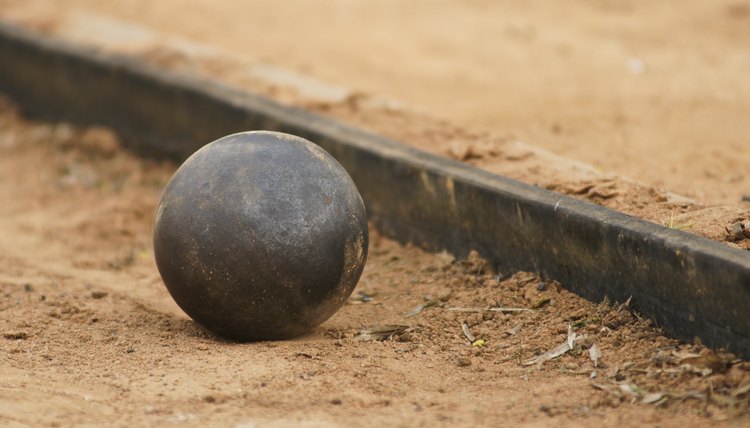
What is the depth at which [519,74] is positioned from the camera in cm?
953

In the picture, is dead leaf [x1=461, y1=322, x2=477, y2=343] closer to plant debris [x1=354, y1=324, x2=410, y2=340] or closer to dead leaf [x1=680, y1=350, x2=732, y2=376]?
plant debris [x1=354, y1=324, x2=410, y2=340]

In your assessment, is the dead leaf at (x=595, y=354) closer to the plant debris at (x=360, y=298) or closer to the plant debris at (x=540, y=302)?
the plant debris at (x=540, y=302)

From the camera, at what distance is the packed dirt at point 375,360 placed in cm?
405

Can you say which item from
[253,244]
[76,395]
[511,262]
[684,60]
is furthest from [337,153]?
[684,60]

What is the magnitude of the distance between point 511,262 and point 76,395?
8.08 feet

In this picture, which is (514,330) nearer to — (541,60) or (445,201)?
(445,201)

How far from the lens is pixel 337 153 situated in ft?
22.2

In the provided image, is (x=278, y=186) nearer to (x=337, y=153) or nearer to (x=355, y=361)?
(x=355, y=361)

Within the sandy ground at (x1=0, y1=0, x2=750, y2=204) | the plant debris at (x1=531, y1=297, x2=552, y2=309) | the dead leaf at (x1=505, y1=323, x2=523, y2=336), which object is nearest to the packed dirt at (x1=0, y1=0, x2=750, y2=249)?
the sandy ground at (x1=0, y1=0, x2=750, y2=204)

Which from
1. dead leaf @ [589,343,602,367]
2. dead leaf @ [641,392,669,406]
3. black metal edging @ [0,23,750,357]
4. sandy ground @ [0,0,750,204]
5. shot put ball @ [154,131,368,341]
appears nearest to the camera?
dead leaf @ [641,392,669,406]

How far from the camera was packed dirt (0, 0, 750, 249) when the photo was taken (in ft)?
21.1

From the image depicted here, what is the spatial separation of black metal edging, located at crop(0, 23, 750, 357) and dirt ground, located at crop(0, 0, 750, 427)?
13 cm

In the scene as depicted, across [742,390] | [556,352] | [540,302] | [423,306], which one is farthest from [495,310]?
[742,390]

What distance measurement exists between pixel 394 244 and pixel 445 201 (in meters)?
0.63
